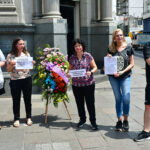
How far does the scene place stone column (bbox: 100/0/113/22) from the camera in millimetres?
11852

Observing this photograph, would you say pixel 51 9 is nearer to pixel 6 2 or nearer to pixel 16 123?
pixel 6 2

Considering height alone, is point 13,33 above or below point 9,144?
above

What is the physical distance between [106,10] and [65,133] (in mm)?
8030

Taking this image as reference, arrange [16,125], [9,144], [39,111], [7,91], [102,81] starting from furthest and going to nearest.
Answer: [102,81] < [7,91] < [39,111] < [16,125] < [9,144]

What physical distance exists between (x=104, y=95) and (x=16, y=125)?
3914 mm

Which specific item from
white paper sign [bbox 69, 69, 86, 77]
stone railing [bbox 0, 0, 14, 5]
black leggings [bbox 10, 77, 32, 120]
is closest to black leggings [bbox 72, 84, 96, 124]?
white paper sign [bbox 69, 69, 86, 77]

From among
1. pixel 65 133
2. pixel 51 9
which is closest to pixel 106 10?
pixel 51 9

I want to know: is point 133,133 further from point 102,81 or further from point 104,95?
point 102,81

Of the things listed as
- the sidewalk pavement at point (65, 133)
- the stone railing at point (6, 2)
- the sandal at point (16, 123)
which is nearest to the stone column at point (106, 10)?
the stone railing at point (6, 2)

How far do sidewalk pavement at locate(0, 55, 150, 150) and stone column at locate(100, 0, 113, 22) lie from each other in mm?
5743

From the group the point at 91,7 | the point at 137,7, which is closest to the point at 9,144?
the point at 91,7

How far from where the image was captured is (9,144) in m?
4.62

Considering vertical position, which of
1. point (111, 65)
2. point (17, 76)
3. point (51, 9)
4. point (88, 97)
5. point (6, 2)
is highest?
point (6, 2)

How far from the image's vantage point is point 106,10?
11898mm
